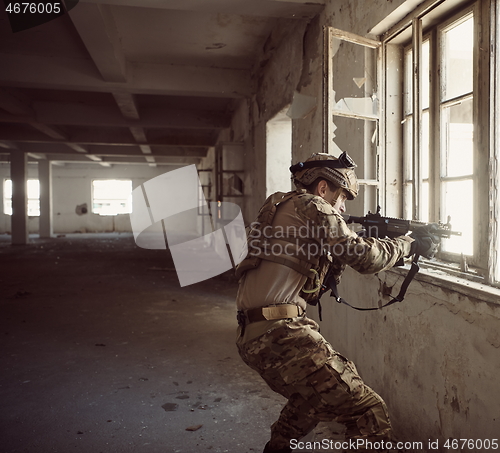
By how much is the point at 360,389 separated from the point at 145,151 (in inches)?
490

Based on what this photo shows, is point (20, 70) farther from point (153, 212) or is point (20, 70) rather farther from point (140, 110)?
point (153, 212)

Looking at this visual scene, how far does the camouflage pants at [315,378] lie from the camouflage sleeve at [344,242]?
0.33m

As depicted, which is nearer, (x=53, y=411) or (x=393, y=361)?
(x=393, y=361)

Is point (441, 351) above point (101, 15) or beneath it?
beneath

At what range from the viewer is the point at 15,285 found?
240 inches

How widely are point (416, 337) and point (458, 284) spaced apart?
17.2 inches

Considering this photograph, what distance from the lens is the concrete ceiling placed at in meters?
3.81

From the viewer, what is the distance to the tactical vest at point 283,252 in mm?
1610

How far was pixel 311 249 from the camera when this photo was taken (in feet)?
5.33

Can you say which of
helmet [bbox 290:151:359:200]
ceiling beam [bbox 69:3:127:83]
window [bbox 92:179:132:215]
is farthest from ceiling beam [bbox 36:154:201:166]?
helmet [bbox 290:151:359:200]

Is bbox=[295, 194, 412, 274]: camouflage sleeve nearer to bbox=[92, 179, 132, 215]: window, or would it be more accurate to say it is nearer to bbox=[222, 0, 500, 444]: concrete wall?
bbox=[222, 0, 500, 444]: concrete wall

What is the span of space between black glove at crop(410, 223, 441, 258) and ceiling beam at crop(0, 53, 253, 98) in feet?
16.1

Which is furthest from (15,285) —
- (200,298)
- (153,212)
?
(153,212)

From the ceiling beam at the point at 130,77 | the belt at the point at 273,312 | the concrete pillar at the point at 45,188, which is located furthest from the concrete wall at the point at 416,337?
the concrete pillar at the point at 45,188
